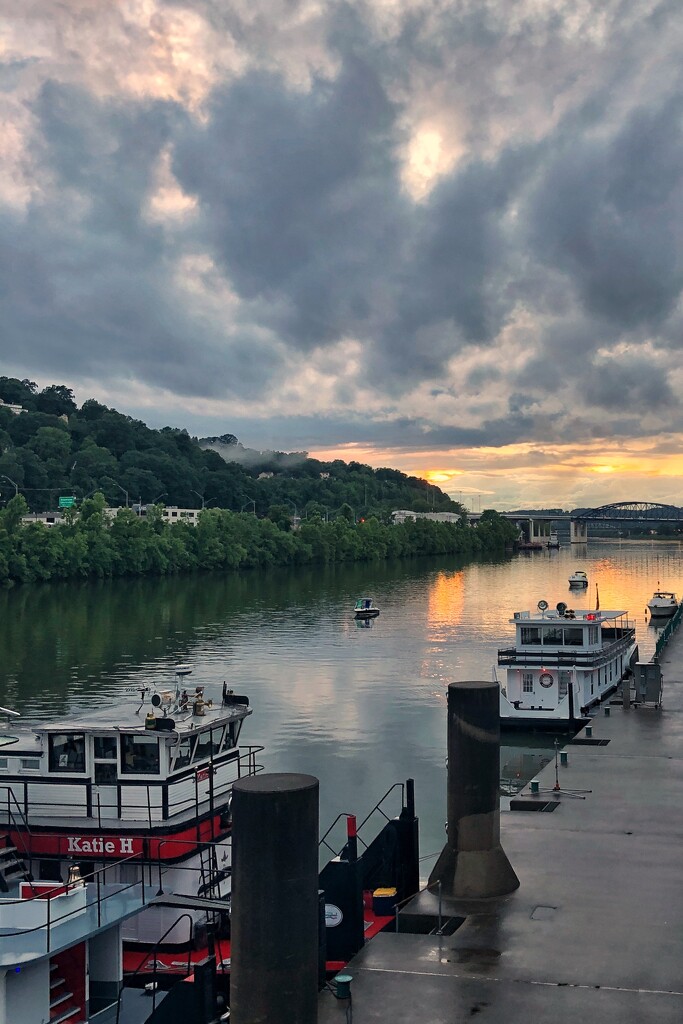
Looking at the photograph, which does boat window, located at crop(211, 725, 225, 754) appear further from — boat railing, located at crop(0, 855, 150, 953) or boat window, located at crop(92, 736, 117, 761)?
boat railing, located at crop(0, 855, 150, 953)

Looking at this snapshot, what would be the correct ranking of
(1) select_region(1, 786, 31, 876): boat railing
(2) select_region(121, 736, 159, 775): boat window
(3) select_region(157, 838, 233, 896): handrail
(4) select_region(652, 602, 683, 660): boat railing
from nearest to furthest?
(3) select_region(157, 838, 233, 896): handrail → (1) select_region(1, 786, 31, 876): boat railing → (2) select_region(121, 736, 159, 775): boat window → (4) select_region(652, 602, 683, 660): boat railing

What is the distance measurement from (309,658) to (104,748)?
5726 centimetres

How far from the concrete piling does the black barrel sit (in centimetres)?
863

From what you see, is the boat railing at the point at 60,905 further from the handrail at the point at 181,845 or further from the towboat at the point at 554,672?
the towboat at the point at 554,672

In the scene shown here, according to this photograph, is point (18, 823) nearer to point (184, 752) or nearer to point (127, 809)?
point (127, 809)

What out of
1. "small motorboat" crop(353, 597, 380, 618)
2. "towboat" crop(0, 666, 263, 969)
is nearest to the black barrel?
"towboat" crop(0, 666, 263, 969)

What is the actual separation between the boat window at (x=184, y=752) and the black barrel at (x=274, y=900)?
13.2 meters

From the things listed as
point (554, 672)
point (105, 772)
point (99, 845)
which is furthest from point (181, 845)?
point (554, 672)

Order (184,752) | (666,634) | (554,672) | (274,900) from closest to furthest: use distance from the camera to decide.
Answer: (274,900), (184,752), (554,672), (666,634)

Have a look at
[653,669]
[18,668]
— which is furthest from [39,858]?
[18,668]

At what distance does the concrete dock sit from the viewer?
17.4 m

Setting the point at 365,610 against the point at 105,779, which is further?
the point at 365,610

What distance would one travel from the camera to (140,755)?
2639 cm

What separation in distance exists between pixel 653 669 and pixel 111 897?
3535cm
